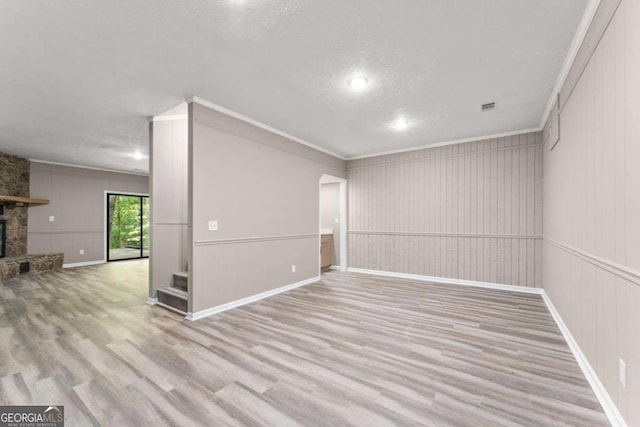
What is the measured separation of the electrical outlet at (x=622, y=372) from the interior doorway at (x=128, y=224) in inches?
403

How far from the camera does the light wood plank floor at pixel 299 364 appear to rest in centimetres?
182

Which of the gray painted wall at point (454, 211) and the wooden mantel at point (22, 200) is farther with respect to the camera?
the wooden mantel at point (22, 200)

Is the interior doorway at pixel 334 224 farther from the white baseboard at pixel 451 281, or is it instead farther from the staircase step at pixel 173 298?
the staircase step at pixel 173 298

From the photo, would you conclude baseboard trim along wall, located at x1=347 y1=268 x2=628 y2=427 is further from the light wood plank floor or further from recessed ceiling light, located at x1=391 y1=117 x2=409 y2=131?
recessed ceiling light, located at x1=391 y1=117 x2=409 y2=131

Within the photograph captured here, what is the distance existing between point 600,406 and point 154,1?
3974 millimetres

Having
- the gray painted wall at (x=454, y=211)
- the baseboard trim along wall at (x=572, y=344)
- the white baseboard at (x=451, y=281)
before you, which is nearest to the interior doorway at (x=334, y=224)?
the gray painted wall at (x=454, y=211)

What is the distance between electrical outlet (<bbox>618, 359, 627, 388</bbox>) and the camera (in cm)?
155

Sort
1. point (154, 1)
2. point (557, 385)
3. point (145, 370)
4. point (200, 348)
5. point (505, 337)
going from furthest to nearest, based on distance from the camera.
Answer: point (505, 337) < point (200, 348) < point (145, 370) < point (557, 385) < point (154, 1)

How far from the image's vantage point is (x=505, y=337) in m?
2.93

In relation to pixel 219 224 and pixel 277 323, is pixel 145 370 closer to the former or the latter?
pixel 277 323

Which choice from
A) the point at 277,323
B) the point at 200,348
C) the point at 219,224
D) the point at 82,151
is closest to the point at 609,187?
the point at 277,323

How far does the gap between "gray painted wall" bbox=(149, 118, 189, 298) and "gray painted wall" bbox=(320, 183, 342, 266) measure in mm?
3547

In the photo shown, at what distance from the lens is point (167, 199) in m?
4.19

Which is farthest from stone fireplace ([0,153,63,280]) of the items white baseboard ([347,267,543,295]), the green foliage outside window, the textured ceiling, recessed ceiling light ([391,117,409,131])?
recessed ceiling light ([391,117,409,131])
